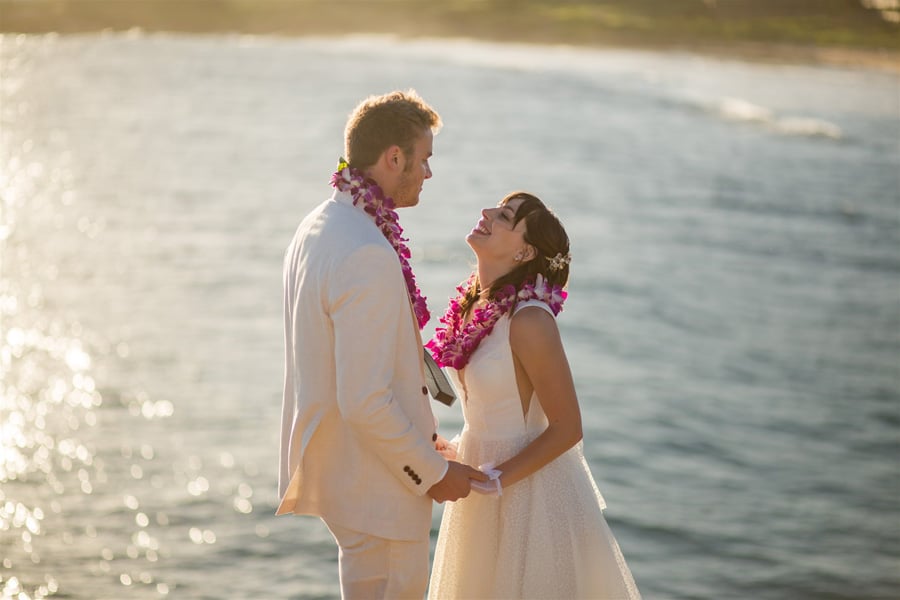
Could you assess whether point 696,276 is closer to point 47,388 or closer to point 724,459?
point 724,459

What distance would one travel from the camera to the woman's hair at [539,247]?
4195mm

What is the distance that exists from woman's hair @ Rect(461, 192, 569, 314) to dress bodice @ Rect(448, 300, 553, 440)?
13cm

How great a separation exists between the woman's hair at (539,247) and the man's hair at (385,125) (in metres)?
0.53

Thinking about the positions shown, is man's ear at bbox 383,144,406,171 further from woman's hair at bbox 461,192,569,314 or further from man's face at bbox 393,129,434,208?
woman's hair at bbox 461,192,569,314

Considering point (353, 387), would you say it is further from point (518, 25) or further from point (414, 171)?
point (518, 25)

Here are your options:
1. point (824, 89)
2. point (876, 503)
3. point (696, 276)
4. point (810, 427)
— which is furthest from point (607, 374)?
point (824, 89)

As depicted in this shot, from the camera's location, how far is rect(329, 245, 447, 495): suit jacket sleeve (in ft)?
12.1

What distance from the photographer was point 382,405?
3727 millimetres

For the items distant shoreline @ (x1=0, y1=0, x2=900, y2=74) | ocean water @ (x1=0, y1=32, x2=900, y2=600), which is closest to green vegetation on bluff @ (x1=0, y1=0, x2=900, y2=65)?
distant shoreline @ (x1=0, y1=0, x2=900, y2=74)

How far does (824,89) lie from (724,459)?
30.5m

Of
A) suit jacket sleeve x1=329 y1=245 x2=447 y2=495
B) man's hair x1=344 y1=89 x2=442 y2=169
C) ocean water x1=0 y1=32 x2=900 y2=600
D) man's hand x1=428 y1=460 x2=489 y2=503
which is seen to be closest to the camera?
suit jacket sleeve x1=329 y1=245 x2=447 y2=495

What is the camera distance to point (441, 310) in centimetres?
1437

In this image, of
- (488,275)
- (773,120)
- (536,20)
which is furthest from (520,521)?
(536,20)

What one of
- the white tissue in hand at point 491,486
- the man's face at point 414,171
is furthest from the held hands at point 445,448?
the man's face at point 414,171
